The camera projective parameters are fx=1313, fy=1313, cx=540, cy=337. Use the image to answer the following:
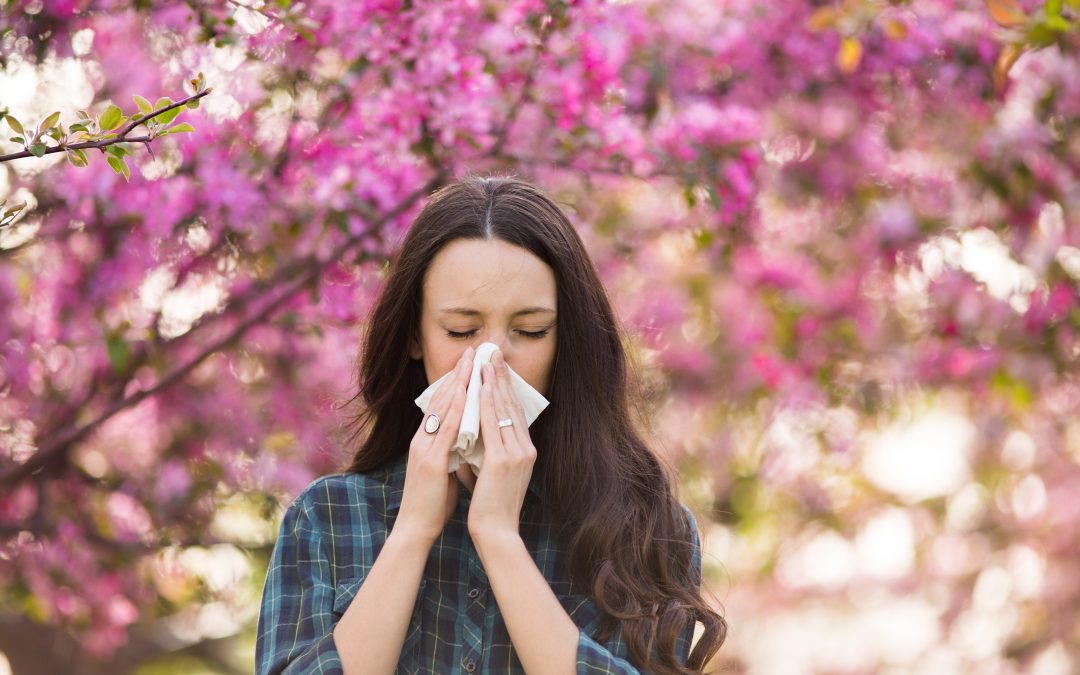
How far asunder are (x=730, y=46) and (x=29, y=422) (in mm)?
2444

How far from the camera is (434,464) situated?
207cm

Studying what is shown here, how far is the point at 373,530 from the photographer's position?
7.29 ft

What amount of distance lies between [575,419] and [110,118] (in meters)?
1.01

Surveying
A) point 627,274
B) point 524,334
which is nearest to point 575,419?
point 524,334

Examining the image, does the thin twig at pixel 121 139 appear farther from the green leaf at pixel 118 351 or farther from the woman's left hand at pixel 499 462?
the green leaf at pixel 118 351

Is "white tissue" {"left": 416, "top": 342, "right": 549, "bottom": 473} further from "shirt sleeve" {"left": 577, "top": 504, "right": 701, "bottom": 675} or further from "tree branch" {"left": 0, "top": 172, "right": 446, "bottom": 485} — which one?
"tree branch" {"left": 0, "top": 172, "right": 446, "bottom": 485}

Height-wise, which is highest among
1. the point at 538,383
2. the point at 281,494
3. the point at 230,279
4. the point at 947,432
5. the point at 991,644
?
the point at 538,383

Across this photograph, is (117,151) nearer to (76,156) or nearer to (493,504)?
(76,156)

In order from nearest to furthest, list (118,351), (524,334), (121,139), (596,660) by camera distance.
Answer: (121,139)
(596,660)
(524,334)
(118,351)

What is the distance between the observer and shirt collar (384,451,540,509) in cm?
228

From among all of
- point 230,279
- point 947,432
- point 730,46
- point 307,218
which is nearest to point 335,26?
point 307,218

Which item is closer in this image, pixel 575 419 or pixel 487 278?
pixel 487 278

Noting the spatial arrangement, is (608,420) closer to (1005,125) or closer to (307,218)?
(307,218)

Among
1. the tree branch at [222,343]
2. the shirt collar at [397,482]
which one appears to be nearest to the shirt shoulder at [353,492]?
the shirt collar at [397,482]
